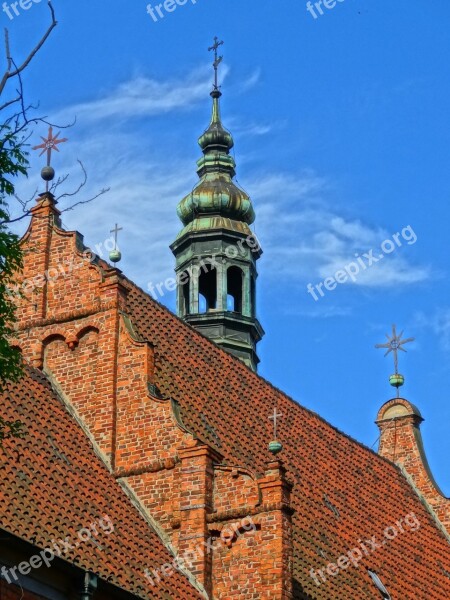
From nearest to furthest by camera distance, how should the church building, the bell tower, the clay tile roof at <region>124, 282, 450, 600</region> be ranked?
the church building
the clay tile roof at <region>124, 282, 450, 600</region>
the bell tower

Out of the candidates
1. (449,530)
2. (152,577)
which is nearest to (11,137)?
(152,577)

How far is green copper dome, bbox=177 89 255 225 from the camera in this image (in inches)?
1248

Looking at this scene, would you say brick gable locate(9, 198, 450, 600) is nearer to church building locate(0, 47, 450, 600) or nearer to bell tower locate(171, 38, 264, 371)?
church building locate(0, 47, 450, 600)

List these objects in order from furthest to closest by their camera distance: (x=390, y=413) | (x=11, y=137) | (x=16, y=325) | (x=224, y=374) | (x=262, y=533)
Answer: (x=390, y=413) < (x=224, y=374) < (x=16, y=325) < (x=262, y=533) < (x=11, y=137)

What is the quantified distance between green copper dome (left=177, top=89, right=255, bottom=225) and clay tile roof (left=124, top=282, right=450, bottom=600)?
5485mm

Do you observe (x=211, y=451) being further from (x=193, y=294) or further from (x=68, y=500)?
(x=193, y=294)

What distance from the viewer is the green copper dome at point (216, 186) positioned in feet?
104

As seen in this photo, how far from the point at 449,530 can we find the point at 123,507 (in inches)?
437

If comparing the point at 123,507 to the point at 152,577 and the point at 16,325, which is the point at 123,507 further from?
the point at 16,325

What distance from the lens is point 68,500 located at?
763 inches

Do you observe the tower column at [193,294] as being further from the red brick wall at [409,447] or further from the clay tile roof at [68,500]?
the clay tile roof at [68,500]

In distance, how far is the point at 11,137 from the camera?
14.0m

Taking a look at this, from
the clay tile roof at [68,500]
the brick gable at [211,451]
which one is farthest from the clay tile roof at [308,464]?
the clay tile roof at [68,500]

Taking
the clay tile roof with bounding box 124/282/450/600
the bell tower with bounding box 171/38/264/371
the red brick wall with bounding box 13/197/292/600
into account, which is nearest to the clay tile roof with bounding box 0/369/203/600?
the red brick wall with bounding box 13/197/292/600
